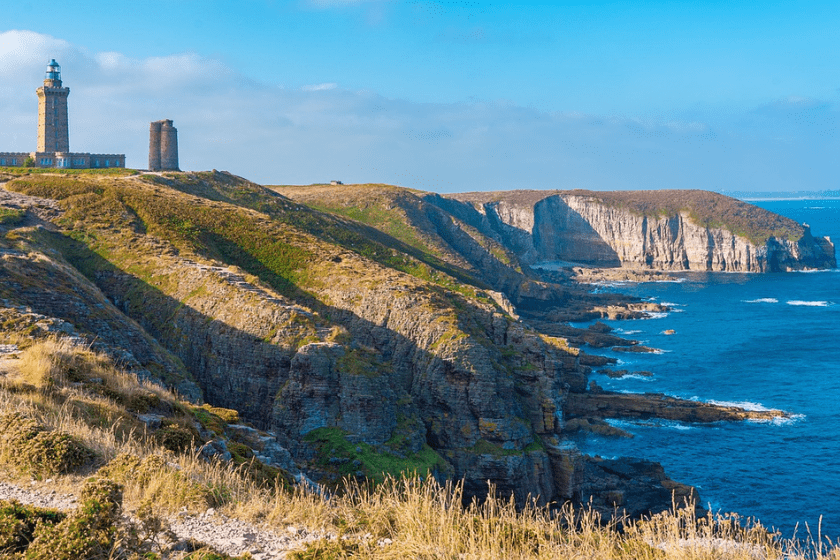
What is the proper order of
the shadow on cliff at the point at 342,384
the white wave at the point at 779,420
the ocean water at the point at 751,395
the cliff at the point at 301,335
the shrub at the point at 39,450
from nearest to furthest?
the shrub at the point at 39,450
the cliff at the point at 301,335
the shadow on cliff at the point at 342,384
the ocean water at the point at 751,395
the white wave at the point at 779,420

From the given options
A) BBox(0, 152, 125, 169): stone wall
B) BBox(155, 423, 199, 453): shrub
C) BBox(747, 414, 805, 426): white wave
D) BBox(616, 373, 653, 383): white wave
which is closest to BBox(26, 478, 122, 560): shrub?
BBox(155, 423, 199, 453): shrub

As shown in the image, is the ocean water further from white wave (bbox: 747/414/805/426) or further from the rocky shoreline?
the rocky shoreline

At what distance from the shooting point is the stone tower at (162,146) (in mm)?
101000

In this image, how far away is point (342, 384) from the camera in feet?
131

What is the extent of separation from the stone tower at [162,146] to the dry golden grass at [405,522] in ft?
301

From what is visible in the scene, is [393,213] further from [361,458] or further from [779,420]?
[361,458]

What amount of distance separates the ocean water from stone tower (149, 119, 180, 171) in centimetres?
6744

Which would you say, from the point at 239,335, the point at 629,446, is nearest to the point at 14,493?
the point at 239,335

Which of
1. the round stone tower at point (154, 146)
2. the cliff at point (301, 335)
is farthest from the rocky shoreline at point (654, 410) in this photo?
the round stone tower at point (154, 146)

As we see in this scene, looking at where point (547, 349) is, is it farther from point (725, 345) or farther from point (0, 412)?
point (725, 345)

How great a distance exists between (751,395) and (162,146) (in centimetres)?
8453

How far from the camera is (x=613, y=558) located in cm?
1124

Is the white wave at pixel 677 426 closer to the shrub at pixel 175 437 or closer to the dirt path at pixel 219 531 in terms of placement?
the shrub at pixel 175 437

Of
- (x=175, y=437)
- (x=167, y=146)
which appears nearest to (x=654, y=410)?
(x=175, y=437)
